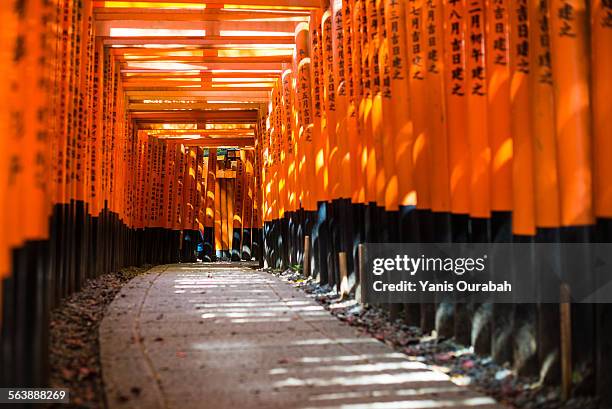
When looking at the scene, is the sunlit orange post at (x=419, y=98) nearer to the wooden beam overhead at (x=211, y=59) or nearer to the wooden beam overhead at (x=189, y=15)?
the wooden beam overhead at (x=189, y=15)

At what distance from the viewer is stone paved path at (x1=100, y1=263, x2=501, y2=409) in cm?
352

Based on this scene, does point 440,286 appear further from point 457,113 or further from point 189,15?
point 189,15

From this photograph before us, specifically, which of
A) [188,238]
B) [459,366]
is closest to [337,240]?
[459,366]

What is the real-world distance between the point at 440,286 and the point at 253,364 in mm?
1709

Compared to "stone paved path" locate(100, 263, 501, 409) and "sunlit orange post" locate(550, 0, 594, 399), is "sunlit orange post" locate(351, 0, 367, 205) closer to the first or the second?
"stone paved path" locate(100, 263, 501, 409)

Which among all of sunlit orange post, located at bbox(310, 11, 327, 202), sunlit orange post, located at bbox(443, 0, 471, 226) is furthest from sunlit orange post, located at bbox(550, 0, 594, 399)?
sunlit orange post, located at bbox(310, 11, 327, 202)

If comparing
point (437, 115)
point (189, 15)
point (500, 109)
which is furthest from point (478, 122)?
point (189, 15)

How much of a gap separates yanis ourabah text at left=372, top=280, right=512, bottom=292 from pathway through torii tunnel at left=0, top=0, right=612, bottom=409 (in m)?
0.02

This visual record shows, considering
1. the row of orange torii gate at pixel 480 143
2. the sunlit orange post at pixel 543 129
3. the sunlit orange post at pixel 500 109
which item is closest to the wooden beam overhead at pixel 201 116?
the row of orange torii gate at pixel 480 143

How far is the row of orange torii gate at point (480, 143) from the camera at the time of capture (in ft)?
11.6

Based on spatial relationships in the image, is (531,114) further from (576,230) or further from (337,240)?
(337,240)

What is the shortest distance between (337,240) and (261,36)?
486cm

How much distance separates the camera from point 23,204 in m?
3.11

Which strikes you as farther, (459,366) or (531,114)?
(459,366)
